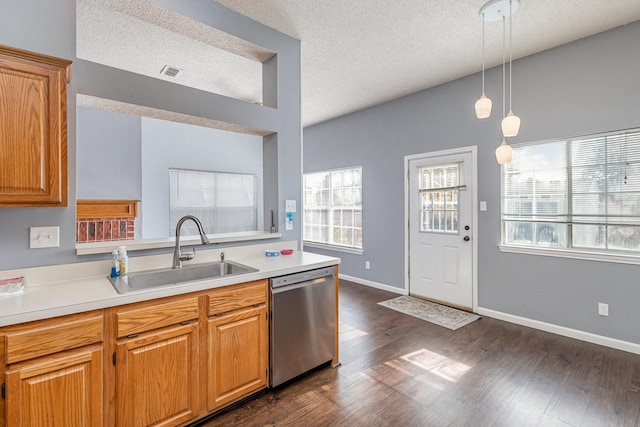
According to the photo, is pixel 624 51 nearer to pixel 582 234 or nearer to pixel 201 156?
pixel 582 234

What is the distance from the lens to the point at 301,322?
87.2 inches

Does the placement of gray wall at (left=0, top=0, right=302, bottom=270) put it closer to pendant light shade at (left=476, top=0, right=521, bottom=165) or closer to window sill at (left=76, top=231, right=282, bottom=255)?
window sill at (left=76, top=231, right=282, bottom=255)

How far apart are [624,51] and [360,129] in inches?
122

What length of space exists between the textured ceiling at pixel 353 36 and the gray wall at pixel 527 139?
0.71 ft

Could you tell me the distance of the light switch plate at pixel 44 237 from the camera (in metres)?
1.69

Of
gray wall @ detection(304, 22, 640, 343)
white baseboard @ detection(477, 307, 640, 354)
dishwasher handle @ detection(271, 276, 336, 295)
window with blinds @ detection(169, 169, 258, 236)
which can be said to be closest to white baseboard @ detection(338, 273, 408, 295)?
gray wall @ detection(304, 22, 640, 343)

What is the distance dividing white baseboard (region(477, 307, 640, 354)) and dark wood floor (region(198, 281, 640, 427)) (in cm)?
8

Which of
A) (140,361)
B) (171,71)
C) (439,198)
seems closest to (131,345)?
(140,361)

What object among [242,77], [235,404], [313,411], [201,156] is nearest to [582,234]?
[313,411]

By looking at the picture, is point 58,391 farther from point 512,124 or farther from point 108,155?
point 108,155

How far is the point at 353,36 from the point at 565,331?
11.7 ft

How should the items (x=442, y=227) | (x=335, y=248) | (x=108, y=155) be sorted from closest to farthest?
(x=442, y=227)
(x=108, y=155)
(x=335, y=248)

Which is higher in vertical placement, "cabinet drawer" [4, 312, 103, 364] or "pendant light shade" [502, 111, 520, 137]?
"pendant light shade" [502, 111, 520, 137]

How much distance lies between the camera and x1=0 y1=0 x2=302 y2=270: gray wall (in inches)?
65.6
